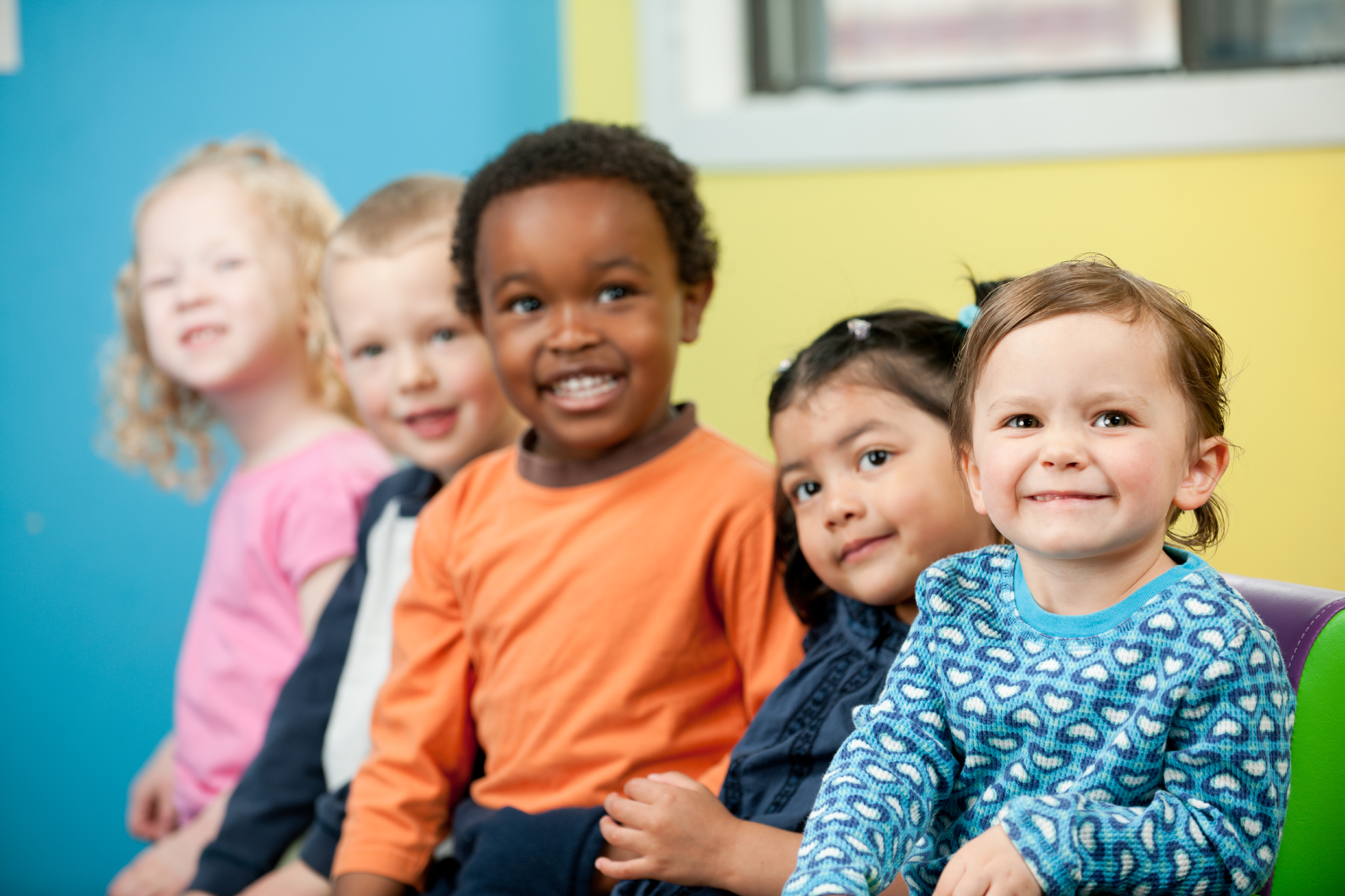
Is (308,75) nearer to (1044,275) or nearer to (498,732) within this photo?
(498,732)

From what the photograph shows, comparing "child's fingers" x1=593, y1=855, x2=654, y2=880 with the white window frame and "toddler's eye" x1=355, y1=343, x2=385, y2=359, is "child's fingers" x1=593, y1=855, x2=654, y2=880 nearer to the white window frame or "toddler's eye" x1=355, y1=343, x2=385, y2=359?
"toddler's eye" x1=355, y1=343, x2=385, y2=359

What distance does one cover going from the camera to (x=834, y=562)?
1.07 metres

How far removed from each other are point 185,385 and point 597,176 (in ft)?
3.28

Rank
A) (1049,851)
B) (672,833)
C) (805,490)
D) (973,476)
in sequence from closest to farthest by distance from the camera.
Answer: (1049,851)
(973,476)
(672,833)
(805,490)

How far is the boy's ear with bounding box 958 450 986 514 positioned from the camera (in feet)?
2.82

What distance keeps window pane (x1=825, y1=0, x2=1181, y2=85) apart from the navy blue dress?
1.10 m

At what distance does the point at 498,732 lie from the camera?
127 centimetres

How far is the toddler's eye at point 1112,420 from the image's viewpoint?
78 cm

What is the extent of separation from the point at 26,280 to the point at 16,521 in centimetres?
41

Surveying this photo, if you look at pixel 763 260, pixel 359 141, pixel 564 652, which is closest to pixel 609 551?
pixel 564 652

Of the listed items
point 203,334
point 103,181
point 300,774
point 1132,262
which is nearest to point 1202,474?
point 1132,262

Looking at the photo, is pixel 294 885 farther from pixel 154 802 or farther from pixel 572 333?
pixel 572 333

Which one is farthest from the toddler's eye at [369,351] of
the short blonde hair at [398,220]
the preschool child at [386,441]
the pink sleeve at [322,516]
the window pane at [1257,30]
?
the window pane at [1257,30]

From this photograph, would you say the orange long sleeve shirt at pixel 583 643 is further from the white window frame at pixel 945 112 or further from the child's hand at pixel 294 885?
the white window frame at pixel 945 112
